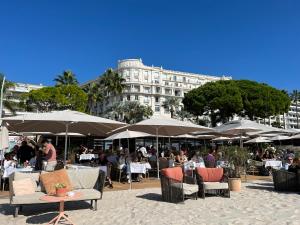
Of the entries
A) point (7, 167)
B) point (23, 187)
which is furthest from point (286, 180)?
point (7, 167)

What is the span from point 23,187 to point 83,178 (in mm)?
1395

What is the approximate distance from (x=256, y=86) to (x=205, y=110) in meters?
8.60

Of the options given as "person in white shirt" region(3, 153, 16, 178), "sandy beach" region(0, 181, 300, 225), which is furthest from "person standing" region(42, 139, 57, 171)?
"sandy beach" region(0, 181, 300, 225)

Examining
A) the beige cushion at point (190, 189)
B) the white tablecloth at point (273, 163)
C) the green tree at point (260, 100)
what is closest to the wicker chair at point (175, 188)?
the beige cushion at point (190, 189)

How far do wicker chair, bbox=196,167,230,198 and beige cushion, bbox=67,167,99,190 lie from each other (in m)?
2.76

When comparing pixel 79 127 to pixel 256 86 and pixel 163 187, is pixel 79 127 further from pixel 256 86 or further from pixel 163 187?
pixel 256 86

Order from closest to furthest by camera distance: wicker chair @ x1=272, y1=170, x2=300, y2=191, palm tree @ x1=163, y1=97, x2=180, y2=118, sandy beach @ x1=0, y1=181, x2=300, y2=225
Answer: sandy beach @ x1=0, y1=181, x2=300, y2=225, wicker chair @ x1=272, y1=170, x2=300, y2=191, palm tree @ x1=163, y1=97, x2=180, y2=118

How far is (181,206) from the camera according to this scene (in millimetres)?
7473

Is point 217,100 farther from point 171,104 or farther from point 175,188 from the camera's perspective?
point 175,188

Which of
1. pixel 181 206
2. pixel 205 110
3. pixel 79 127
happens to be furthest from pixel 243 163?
pixel 205 110

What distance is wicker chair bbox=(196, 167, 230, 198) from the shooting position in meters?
8.52

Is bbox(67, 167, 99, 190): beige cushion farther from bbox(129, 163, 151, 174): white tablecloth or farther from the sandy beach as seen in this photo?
bbox(129, 163, 151, 174): white tablecloth

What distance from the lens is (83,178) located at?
7723 millimetres

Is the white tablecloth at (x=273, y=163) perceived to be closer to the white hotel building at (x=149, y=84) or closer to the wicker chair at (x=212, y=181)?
the wicker chair at (x=212, y=181)
